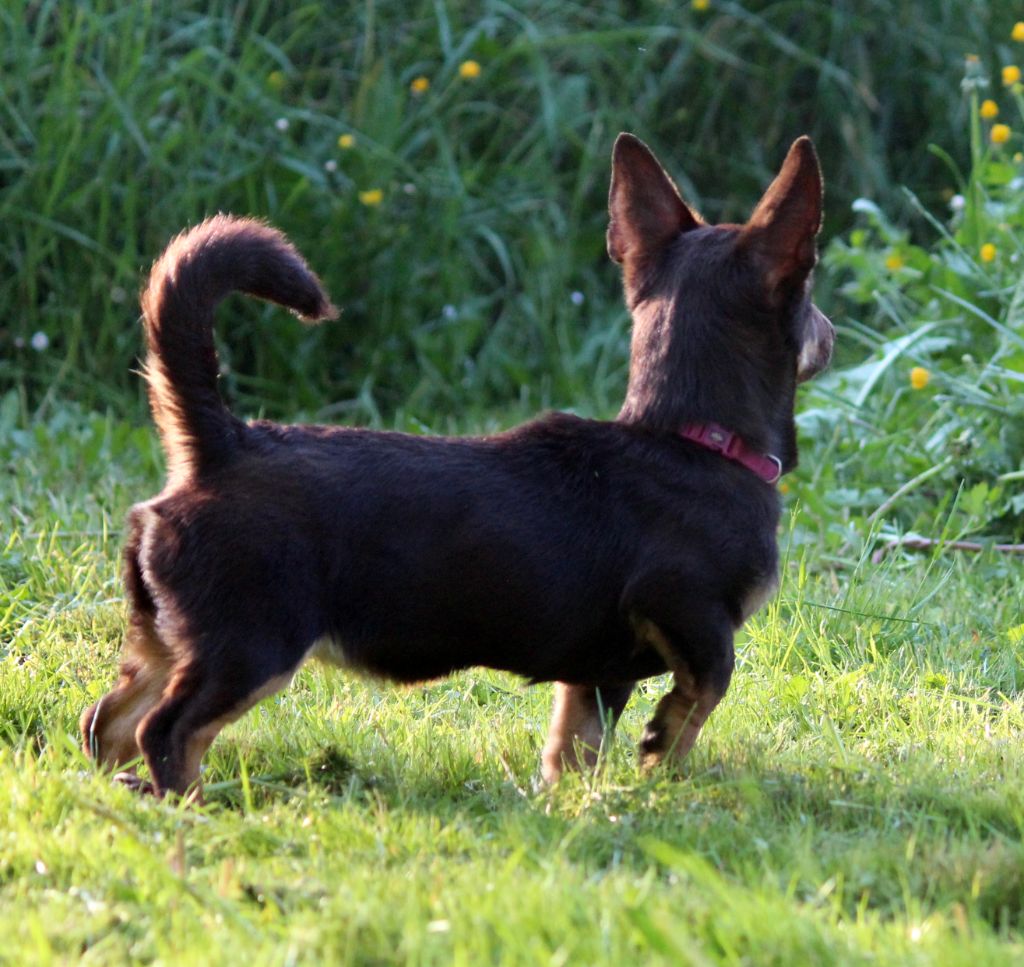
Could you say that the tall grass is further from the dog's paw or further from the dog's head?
the dog's paw

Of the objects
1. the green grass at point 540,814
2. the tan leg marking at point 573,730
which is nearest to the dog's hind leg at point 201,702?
the green grass at point 540,814

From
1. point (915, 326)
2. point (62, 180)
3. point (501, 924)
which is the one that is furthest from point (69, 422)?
point (501, 924)

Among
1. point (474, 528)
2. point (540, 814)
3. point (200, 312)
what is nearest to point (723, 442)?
point (474, 528)

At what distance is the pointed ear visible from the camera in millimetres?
3320

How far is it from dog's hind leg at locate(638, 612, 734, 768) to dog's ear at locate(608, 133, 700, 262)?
937mm

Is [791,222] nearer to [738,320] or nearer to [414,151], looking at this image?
[738,320]

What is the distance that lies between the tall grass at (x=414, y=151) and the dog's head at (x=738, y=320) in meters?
3.11

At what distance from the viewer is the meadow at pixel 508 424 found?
2.44 meters

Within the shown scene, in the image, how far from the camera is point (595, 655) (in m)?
3.29

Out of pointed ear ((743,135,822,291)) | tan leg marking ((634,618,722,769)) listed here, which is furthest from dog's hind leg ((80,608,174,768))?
pointed ear ((743,135,822,291))

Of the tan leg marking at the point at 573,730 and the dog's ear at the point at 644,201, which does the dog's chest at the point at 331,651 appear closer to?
the tan leg marking at the point at 573,730

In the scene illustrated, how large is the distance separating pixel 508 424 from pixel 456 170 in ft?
4.49

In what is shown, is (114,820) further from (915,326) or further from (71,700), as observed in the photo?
(915,326)

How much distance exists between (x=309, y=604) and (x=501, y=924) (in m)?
0.97
